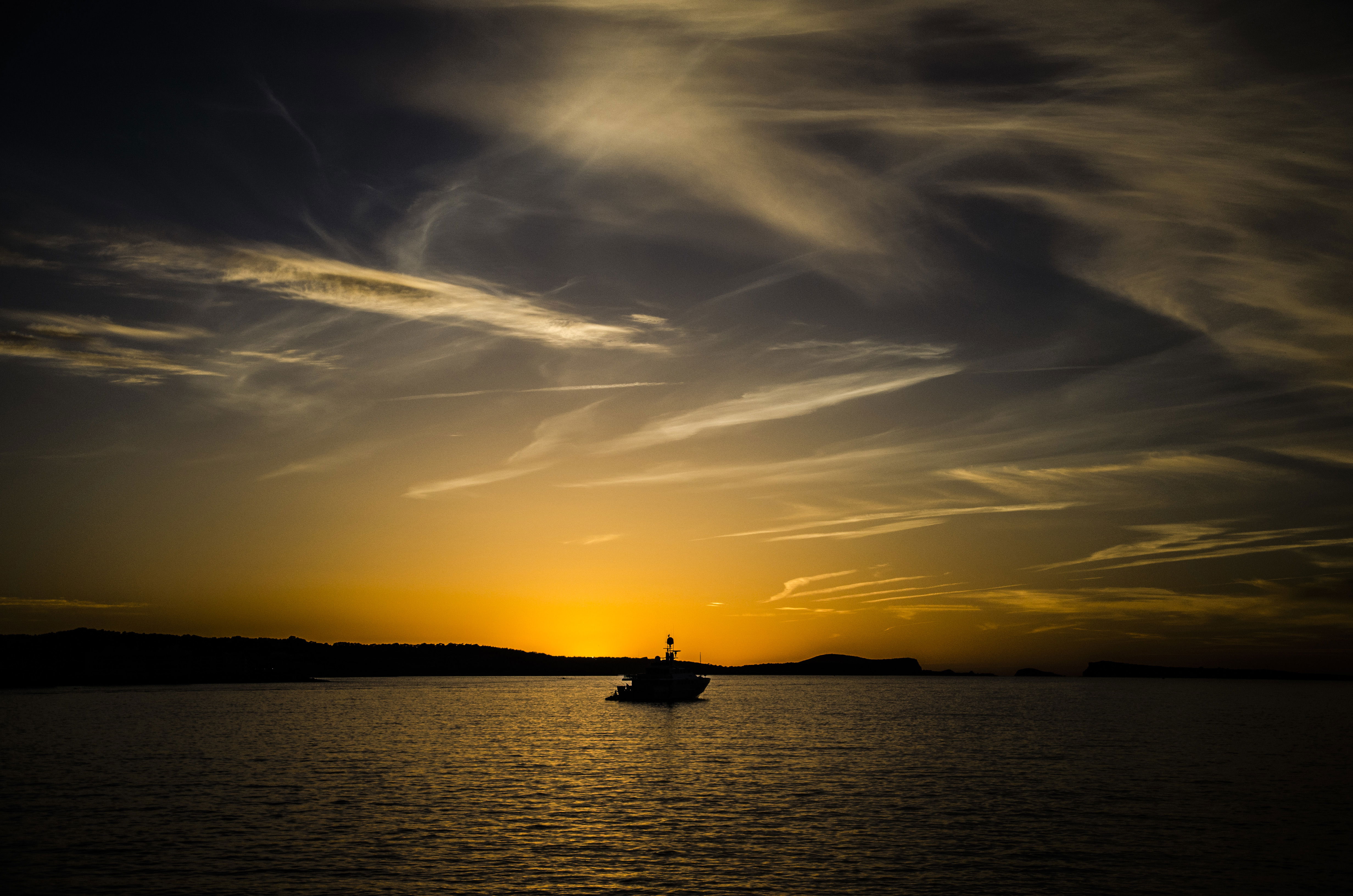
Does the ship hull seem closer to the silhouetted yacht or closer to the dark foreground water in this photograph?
the silhouetted yacht

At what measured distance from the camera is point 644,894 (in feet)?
110

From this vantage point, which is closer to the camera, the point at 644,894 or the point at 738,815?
the point at 644,894

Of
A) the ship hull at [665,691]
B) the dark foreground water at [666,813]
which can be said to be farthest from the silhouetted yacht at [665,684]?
the dark foreground water at [666,813]

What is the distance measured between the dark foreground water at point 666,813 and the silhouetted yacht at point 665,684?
5873 centimetres

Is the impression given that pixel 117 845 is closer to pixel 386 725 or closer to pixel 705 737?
pixel 705 737

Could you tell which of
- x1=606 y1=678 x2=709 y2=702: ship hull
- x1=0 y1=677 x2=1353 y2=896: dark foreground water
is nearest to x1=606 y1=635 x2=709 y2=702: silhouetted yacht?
x1=606 y1=678 x2=709 y2=702: ship hull

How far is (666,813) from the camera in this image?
168ft

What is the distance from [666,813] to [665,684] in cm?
11840

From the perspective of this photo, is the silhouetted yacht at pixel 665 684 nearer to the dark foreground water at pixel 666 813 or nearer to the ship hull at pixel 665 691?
the ship hull at pixel 665 691

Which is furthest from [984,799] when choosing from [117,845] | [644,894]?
[117,845]

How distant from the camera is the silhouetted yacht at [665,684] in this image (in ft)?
549

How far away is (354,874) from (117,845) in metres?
14.5

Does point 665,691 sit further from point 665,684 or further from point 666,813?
point 666,813

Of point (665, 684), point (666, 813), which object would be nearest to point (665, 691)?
point (665, 684)
